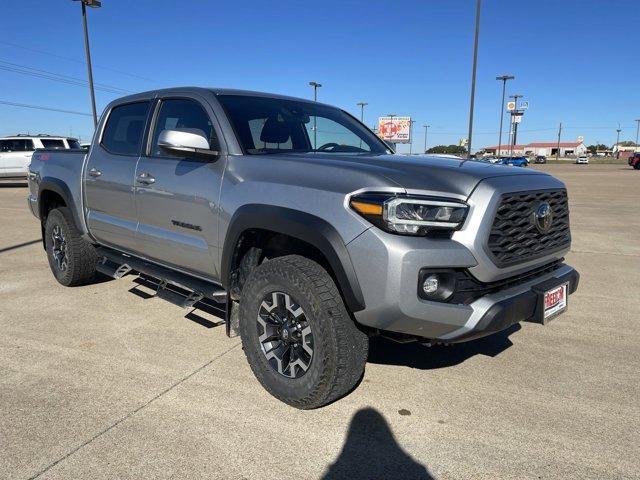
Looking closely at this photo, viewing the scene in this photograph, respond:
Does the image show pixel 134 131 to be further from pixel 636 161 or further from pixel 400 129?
pixel 400 129

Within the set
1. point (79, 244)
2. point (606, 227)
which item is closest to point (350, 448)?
point (79, 244)

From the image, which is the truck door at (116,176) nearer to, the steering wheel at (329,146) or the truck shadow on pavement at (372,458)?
the steering wheel at (329,146)

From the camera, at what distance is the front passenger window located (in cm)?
353

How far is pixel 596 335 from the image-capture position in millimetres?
4078

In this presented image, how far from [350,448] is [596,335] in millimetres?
2627

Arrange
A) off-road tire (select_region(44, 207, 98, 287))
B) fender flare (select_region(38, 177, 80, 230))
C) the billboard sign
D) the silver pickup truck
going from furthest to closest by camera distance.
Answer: the billboard sign, off-road tire (select_region(44, 207, 98, 287)), fender flare (select_region(38, 177, 80, 230)), the silver pickup truck

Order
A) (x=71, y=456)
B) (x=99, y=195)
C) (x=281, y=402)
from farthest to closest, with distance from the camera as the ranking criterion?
(x=99, y=195)
(x=281, y=402)
(x=71, y=456)

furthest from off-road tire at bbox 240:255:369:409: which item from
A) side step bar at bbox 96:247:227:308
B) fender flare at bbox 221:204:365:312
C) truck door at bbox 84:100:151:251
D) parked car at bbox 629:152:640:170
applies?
parked car at bbox 629:152:640:170

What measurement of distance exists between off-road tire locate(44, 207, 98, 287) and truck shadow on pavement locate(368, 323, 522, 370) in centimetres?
312

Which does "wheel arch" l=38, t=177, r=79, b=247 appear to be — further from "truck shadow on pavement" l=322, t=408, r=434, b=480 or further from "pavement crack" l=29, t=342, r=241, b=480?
"truck shadow on pavement" l=322, t=408, r=434, b=480

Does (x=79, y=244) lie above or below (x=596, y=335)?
above

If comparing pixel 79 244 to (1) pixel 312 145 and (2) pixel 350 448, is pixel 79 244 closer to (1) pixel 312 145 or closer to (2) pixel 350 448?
(1) pixel 312 145

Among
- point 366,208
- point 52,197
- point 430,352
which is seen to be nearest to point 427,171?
point 366,208

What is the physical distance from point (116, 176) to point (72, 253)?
1382 mm
